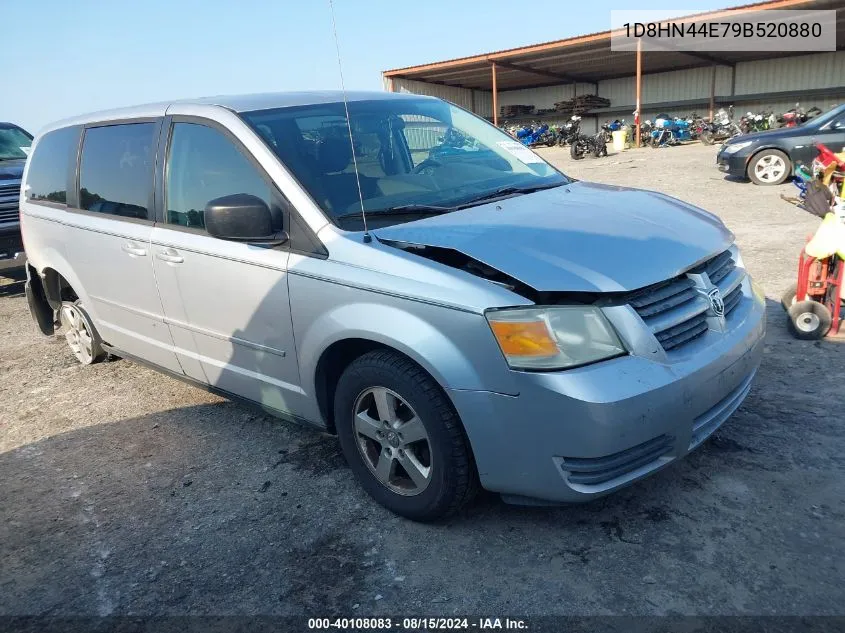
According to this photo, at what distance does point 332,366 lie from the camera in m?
2.88

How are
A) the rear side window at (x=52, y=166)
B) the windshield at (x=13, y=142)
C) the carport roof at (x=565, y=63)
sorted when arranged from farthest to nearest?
1. the carport roof at (x=565, y=63)
2. the windshield at (x=13, y=142)
3. the rear side window at (x=52, y=166)

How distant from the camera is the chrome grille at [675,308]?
7.76 ft

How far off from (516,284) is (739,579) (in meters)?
1.27

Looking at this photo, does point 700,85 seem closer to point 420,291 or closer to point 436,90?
point 436,90

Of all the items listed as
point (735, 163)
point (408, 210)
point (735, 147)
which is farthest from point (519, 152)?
point (735, 147)

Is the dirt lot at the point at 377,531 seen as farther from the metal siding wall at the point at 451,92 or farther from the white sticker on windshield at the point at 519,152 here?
the metal siding wall at the point at 451,92

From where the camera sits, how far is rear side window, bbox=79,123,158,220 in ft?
11.8

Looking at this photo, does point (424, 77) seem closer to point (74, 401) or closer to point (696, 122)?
point (696, 122)

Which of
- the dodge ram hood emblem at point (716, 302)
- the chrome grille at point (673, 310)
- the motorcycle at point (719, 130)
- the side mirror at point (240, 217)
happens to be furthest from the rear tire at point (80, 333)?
the motorcycle at point (719, 130)

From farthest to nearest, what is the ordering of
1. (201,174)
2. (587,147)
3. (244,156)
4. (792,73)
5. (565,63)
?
(565,63) → (792,73) → (587,147) → (201,174) → (244,156)

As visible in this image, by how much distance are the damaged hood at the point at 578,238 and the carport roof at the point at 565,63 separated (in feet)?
60.5

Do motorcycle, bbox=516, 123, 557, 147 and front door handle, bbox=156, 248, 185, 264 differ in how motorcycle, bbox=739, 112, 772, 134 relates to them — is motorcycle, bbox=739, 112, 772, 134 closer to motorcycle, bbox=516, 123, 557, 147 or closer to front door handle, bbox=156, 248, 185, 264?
motorcycle, bbox=516, 123, 557, 147

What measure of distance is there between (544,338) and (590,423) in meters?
0.32

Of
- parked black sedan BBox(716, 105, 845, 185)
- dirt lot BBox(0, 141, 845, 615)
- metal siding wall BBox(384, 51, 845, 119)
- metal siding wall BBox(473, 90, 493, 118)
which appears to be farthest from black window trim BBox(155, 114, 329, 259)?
metal siding wall BBox(473, 90, 493, 118)
